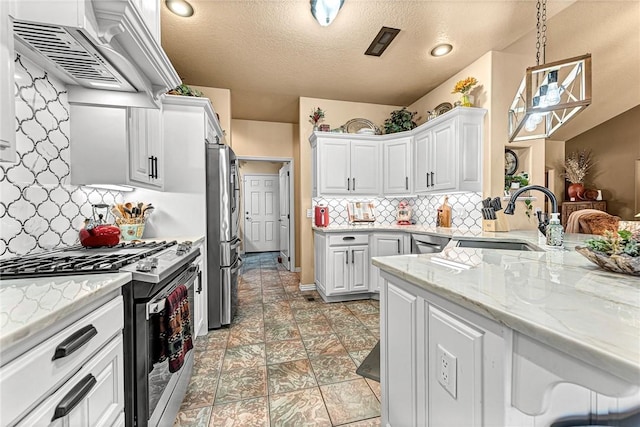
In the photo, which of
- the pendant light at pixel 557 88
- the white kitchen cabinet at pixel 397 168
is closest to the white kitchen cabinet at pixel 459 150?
the white kitchen cabinet at pixel 397 168

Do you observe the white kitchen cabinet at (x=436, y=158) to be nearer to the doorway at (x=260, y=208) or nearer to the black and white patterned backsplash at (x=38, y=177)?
the black and white patterned backsplash at (x=38, y=177)

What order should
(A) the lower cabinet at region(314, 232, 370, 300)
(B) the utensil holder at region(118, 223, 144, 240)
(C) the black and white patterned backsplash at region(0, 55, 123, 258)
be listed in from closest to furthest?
(C) the black and white patterned backsplash at region(0, 55, 123, 258) < (B) the utensil holder at region(118, 223, 144, 240) < (A) the lower cabinet at region(314, 232, 370, 300)

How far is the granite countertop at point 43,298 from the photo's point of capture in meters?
0.59

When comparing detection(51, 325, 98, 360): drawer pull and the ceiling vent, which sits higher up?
the ceiling vent

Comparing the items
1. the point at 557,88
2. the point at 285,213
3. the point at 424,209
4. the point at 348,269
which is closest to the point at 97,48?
the point at 557,88

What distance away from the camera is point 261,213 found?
23.8 feet

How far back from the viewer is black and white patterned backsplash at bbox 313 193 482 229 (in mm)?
3055

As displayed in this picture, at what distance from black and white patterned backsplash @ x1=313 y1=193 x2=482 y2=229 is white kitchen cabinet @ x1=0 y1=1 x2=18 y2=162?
10.7 ft

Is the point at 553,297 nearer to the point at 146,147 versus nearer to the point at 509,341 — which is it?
the point at 509,341

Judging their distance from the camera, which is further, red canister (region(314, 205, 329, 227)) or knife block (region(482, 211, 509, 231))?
red canister (region(314, 205, 329, 227))

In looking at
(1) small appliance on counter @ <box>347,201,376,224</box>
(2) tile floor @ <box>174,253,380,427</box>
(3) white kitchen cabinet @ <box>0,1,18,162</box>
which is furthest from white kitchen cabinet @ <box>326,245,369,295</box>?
(3) white kitchen cabinet @ <box>0,1,18,162</box>

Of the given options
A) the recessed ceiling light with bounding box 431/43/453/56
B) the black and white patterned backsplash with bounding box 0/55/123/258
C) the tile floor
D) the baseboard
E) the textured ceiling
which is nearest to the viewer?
the black and white patterned backsplash with bounding box 0/55/123/258

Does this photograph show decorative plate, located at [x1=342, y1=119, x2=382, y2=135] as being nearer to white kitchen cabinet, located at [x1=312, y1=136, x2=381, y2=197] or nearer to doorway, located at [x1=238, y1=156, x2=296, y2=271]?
white kitchen cabinet, located at [x1=312, y1=136, x2=381, y2=197]

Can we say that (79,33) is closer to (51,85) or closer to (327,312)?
(51,85)
